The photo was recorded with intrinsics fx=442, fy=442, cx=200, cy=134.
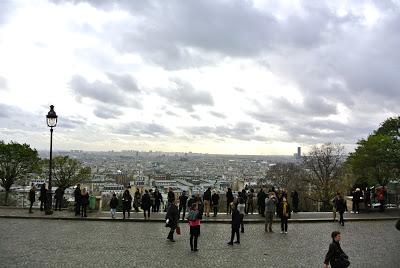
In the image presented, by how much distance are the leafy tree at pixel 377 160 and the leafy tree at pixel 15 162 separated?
80.3ft

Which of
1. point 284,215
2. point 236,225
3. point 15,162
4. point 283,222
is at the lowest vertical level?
point 283,222

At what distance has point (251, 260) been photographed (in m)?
13.1

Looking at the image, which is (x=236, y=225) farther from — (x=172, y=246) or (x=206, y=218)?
(x=206, y=218)

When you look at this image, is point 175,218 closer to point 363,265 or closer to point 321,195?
point 363,265

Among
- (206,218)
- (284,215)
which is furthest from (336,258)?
(206,218)

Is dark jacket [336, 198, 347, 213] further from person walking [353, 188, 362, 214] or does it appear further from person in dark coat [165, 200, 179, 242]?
person in dark coat [165, 200, 179, 242]

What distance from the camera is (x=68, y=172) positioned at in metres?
45.2

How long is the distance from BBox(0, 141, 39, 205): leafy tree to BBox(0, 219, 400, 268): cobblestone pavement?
1463 cm

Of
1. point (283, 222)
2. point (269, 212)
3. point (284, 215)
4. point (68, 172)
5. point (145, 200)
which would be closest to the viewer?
point (284, 215)

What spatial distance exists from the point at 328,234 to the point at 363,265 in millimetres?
5390

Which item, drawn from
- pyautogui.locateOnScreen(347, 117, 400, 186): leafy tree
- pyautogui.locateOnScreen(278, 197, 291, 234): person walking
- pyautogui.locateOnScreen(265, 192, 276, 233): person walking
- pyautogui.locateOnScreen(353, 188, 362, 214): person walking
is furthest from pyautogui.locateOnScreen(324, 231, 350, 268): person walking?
pyautogui.locateOnScreen(347, 117, 400, 186): leafy tree

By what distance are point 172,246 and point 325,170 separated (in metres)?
36.9

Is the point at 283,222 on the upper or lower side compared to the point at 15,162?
lower

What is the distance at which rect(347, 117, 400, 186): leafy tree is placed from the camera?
27.9 meters
